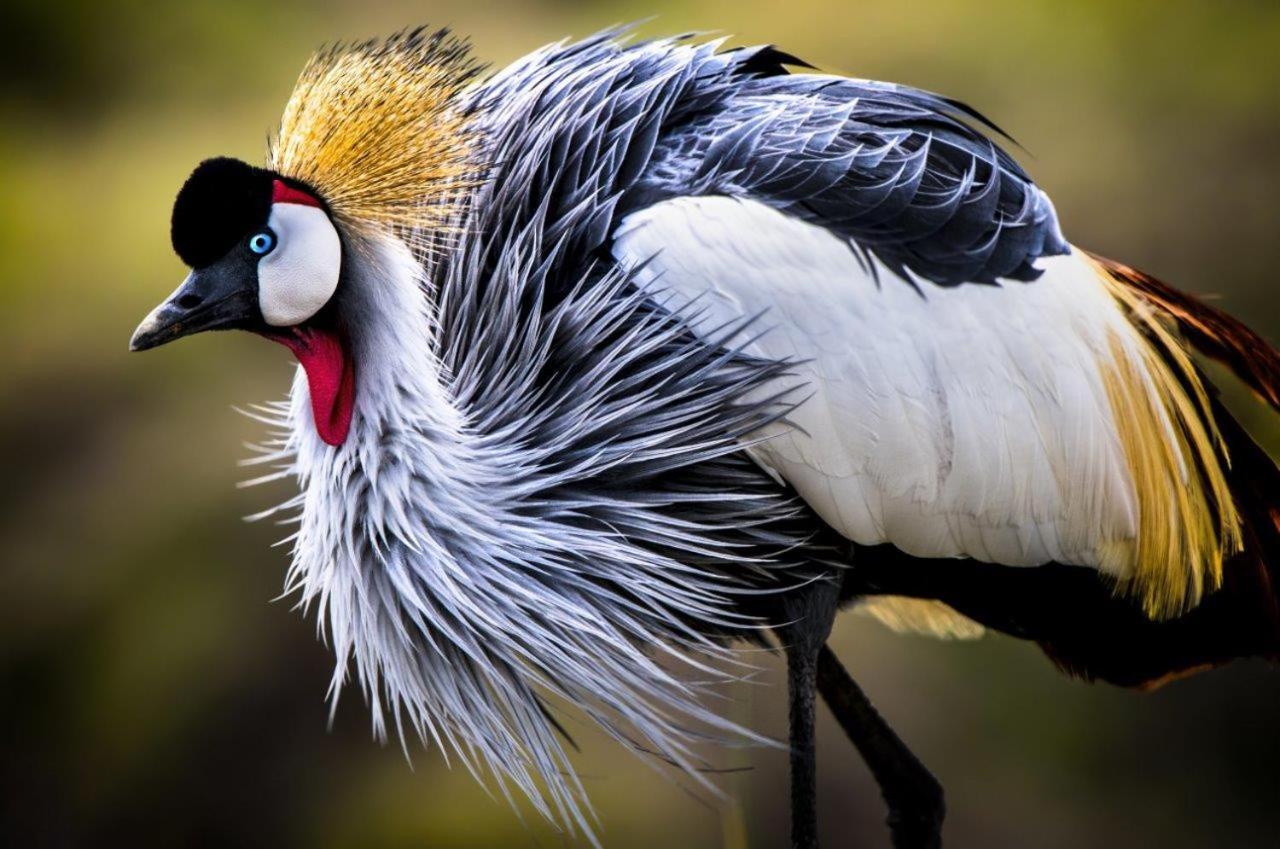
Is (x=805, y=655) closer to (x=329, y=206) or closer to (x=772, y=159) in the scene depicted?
(x=772, y=159)

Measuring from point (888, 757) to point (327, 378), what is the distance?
2.61ft

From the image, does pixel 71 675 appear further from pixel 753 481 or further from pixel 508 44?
pixel 753 481

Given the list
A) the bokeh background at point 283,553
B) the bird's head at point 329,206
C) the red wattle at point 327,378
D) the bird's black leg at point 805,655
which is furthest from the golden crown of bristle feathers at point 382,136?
the bokeh background at point 283,553

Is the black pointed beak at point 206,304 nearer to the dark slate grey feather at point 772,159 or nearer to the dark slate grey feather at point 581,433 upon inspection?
the dark slate grey feather at point 581,433

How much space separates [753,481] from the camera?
131 centimetres

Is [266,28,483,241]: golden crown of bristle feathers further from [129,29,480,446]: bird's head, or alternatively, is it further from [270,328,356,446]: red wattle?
[270,328,356,446]: red wattle

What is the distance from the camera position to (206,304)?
1.27 metres

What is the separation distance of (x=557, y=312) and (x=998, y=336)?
0.43 metres

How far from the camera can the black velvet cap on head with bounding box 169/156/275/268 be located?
1.25 metres

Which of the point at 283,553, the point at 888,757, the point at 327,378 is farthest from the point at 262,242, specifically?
the point at 283,553

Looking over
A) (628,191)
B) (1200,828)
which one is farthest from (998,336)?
(1200,828)

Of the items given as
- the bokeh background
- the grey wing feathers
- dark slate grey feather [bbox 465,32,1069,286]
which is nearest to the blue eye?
dark slate grey feather [bbox 465,32,1069,286]

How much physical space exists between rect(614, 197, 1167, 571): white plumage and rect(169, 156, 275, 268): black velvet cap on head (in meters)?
0.34

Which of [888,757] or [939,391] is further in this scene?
[888,757]
